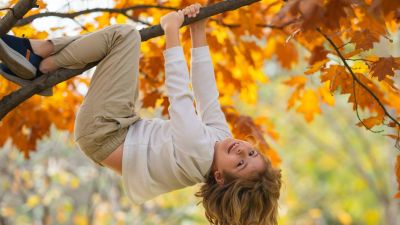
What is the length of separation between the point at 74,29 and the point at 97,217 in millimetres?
5567

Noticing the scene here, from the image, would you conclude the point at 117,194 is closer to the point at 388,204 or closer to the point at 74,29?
the point at 388,204

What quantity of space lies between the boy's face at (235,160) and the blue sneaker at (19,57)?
0.89 metres

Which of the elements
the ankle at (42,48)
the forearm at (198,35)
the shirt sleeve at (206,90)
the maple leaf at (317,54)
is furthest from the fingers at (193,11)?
the maple leaf at (317,54)

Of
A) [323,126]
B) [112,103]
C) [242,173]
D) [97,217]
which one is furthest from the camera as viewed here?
[323,126]

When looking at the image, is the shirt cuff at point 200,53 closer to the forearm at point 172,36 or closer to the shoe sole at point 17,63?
the forearm at point 172,36

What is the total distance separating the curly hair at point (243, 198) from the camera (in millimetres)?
2965

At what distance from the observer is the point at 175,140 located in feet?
9.17

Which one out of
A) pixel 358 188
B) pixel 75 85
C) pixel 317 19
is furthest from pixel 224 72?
pixel 358 188

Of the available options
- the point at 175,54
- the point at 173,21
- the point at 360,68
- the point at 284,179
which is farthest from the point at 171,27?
the point at 284,179

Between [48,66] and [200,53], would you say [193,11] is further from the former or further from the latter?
[48,66]

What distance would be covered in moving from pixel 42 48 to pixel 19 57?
155 millimetres

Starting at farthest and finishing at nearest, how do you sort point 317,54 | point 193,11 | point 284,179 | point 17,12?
1. point 284,179
2. point 317,54
3. point 193,11
4. point 17,12

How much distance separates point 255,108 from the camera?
11.7 metres

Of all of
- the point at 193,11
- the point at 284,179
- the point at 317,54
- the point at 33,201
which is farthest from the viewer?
the point at 284,179
